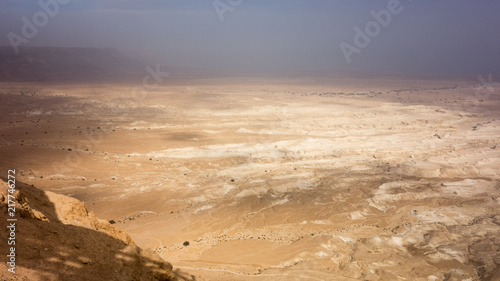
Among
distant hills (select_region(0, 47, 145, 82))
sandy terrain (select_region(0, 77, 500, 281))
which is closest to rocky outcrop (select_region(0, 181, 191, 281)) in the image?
sandy terrain (select_region(0, 77, 500, 281))

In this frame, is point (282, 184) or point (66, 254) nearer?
point (66, 254)

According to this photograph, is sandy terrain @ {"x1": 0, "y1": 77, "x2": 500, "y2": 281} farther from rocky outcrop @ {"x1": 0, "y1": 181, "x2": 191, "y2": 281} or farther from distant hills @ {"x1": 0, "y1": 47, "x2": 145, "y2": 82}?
distant hills @ {"x1": 0, "y1": 47, "x2": 145, "y2": 82}

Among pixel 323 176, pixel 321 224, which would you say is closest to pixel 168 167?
pixel 323 176

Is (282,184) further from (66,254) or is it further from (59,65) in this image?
(59,65)

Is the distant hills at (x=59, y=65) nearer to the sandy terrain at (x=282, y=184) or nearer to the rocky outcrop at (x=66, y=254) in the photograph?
the sandy terrain at (x=282, y=184)

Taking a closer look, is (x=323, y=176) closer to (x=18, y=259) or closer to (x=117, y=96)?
(x=18, y=259)

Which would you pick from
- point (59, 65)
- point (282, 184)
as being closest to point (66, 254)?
point (282, 184)

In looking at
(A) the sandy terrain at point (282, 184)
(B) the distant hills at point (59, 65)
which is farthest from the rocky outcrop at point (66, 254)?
(B) the distant hills at point (59, 65)
